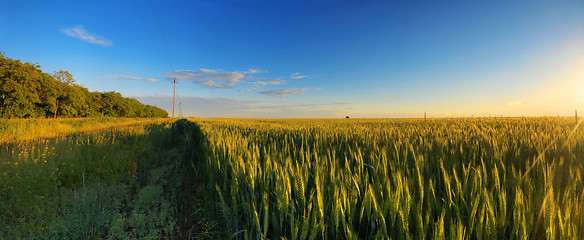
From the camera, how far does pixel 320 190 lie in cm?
138

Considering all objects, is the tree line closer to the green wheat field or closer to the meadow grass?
the green wheat field

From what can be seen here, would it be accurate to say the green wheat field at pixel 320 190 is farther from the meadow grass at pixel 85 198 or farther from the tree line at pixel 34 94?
the tree line at pixel 34 94

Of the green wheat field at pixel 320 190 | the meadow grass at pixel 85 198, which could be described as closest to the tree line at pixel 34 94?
the green wheat field at pixel 320 190

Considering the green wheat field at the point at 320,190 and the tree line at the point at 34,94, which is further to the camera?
the tree line at the point at 34,94

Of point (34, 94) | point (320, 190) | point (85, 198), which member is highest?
point (34, 94)

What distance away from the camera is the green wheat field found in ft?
3.52

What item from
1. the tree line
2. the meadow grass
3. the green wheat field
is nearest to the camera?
the green wheat field

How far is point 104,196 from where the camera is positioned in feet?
14.7

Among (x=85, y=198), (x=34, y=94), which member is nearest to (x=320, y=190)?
(x=85, y=198)

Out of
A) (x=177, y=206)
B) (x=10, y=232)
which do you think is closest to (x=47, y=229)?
(x=10, y=232)

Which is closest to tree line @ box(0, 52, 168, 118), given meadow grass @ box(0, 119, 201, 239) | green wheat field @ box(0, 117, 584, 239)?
green wheat field @ box(0, 117, 584, 239)

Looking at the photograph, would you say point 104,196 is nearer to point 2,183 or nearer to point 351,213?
point 2,183

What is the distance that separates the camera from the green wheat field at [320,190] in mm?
1074

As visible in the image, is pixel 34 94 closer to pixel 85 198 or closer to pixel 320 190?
pixel 85 198
